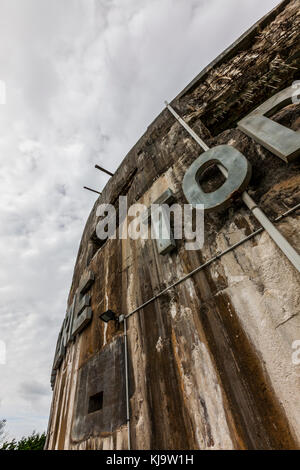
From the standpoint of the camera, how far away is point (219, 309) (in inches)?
108

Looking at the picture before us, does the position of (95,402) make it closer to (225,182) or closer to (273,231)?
(273,231)

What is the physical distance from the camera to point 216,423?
7.49ft

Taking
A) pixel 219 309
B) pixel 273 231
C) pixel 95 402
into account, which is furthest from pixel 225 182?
pixel 95 402

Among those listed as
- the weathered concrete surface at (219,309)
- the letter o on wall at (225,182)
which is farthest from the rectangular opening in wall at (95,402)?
the letter o on wall at (225,182)

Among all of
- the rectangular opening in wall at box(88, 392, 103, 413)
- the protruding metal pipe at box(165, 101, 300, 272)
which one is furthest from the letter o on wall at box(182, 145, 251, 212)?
the rectangular opening in wall at box(88, 392, 103, 413)

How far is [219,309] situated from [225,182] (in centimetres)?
168

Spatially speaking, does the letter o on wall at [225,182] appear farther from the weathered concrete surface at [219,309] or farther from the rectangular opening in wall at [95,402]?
the rectangular opening in wall at [95,402]

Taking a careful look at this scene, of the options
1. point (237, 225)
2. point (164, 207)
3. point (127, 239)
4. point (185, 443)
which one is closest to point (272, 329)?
point (237, 225)

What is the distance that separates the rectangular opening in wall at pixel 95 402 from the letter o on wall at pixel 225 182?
383cm

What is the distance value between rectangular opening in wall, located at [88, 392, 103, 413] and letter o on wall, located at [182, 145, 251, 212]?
12.6 ft

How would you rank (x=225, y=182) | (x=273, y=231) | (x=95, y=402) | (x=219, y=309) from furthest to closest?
(x=95, y=402), (x=225, y=182), (x=219, y=309), (x=273, y=231)

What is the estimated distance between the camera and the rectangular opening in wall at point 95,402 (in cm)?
409

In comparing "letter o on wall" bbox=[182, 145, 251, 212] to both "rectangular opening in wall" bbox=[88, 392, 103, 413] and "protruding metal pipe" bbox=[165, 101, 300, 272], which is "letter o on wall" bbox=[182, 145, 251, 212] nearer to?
"protruding metal pipe" bbox=[165, 101, 300, 272]

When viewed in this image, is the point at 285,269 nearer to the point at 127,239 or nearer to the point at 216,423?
the point at 216,423
